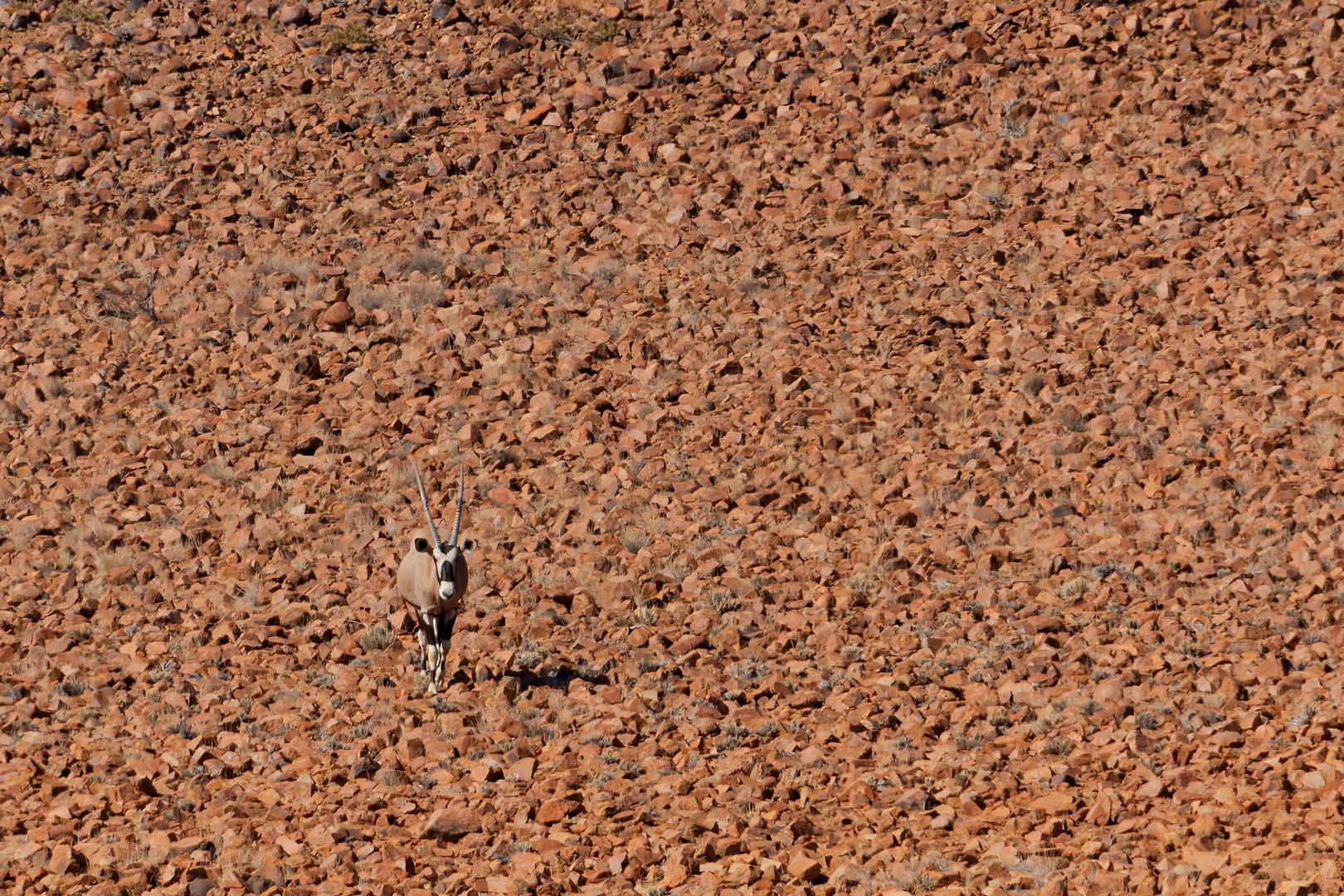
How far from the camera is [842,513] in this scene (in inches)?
572

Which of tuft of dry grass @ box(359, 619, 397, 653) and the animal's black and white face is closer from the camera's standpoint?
the animal's black and white face

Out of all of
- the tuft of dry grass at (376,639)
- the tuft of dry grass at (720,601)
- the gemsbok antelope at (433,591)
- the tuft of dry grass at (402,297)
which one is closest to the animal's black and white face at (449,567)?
the gemsbok antelope at (433,591)

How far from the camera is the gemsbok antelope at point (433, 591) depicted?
38.0 ft

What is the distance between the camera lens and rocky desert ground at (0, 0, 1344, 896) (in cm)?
1027

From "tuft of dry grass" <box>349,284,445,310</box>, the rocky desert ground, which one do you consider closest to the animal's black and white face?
the rocky desert ground

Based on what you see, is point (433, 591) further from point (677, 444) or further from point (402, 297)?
point (402, 297)

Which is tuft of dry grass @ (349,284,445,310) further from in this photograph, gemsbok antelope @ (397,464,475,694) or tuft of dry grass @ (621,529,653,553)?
gemsbok antelope @ (397,464,475,694)

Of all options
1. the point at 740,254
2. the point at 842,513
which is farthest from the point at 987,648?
the point at 740,254

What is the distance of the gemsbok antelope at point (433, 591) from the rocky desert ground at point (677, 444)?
29 cm

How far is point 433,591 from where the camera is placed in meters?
11.8

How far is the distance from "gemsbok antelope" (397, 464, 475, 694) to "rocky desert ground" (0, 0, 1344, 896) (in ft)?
0.94

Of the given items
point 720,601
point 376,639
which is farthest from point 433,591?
point 720,601

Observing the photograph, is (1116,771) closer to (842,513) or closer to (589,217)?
(842,513)

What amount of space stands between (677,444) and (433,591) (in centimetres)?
470
